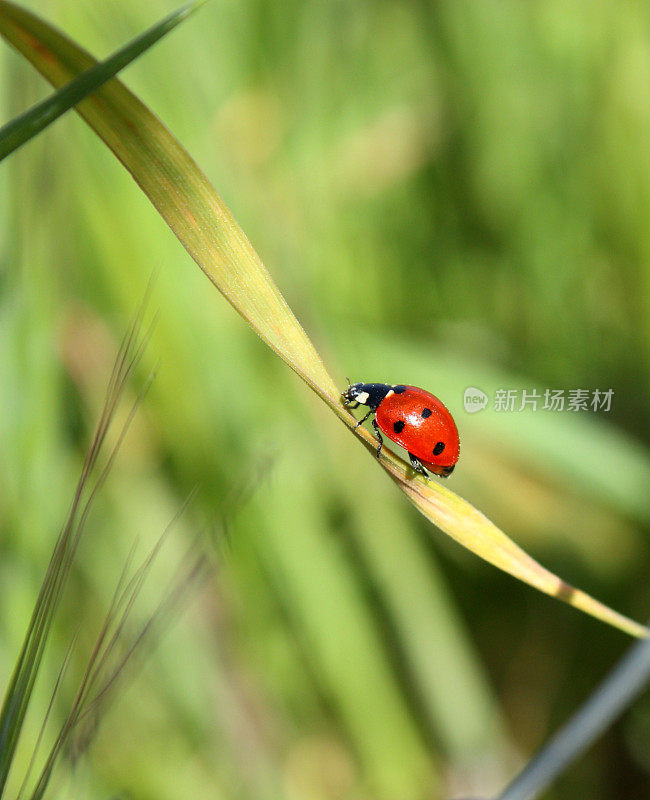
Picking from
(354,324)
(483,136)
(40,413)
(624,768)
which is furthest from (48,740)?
(483,136)

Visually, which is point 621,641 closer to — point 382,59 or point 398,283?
point 398,283

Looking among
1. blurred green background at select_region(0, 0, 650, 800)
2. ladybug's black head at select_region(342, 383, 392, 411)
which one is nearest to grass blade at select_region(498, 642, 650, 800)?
ladybug's black head at select_region(342, 383, 392, 411)

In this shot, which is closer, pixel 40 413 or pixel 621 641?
pixel 40 413

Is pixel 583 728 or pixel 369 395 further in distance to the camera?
pixel 369 395

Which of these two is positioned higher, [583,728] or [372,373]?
[372,373]

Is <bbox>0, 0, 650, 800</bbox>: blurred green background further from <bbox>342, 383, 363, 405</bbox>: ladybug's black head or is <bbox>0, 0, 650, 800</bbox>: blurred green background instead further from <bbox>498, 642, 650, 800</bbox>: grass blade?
<bbox>498, 642, 650, 800</bbox>: grass blade

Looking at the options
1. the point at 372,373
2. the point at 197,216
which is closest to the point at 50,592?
the point at 197,216

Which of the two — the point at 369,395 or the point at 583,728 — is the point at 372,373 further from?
the point at 583,728
